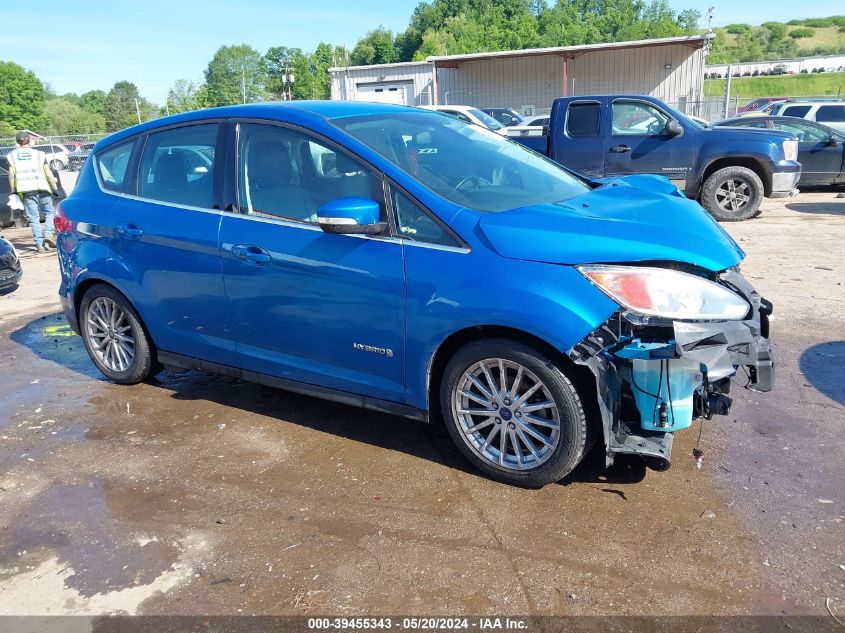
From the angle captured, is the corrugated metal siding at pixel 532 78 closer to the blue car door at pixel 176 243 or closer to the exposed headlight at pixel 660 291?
the blue car door at pixel 176 243

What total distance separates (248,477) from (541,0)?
113895 mm

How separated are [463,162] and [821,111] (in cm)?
1598

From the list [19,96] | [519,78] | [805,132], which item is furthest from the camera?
[19,96]

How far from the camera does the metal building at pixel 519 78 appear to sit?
36.5 meters

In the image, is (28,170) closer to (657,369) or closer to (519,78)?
(657,369)

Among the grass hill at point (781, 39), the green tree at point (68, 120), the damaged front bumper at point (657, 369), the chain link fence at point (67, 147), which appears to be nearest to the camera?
the damaged front bumper at point (657, 369)

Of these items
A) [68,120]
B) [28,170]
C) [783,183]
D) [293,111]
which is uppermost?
[68,120]

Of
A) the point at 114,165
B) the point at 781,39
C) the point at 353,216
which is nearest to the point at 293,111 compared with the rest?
the point at 353,216

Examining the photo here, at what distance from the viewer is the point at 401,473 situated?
12.4 feet

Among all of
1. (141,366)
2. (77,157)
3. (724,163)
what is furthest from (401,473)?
(77,157)

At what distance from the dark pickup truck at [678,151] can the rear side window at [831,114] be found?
705 cm

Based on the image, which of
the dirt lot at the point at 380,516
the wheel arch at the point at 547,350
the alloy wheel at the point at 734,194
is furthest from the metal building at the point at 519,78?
the wheel arch at the point at 547,350

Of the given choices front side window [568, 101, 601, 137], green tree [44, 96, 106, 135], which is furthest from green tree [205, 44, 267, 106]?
front side window [568, 101, 601, 137]

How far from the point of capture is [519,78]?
38.9 metres
